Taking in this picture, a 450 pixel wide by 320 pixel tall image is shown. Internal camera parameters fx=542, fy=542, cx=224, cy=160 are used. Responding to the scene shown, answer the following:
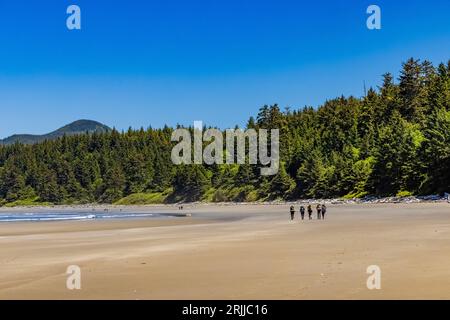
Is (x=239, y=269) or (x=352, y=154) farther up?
(x=352, y=154)

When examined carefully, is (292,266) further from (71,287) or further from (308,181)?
(308,181)

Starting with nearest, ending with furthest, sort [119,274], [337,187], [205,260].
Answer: [119,274] < [205,260] < [337,187]

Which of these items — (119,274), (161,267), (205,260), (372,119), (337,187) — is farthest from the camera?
(372,119)

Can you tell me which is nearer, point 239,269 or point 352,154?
point 239,269

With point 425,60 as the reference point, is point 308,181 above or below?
below

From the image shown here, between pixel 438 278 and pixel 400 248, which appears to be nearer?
pixel 438 278

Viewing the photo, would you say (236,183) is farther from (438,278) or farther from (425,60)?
(438,278)

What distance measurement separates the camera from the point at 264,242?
27.6 metres

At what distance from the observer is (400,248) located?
22.1 metres

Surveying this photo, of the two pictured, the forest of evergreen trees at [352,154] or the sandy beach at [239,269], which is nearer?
the sandy beach at [239,269]

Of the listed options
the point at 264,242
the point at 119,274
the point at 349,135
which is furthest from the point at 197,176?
the point at 119,274

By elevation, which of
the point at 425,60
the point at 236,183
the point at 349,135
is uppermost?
the point at 425,60

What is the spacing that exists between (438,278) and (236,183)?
137 metres

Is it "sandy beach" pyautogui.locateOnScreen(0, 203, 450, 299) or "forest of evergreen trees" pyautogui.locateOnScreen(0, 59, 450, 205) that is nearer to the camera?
"sandy beach" pyautogui.locateOnScreen(0, 203, 450, 299)
